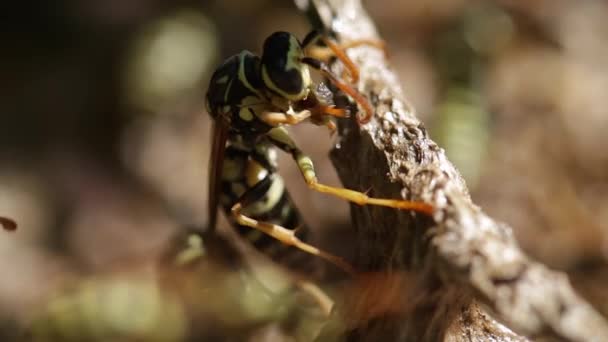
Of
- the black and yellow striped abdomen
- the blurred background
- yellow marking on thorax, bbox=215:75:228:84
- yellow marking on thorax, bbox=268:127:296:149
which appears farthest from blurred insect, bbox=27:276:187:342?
yellow marking on thorax, bbox=215:75:228:84

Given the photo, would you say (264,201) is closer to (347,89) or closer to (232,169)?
(232,169)

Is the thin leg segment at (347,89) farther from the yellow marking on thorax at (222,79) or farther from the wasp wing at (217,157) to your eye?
the wasp wing at (217,157)

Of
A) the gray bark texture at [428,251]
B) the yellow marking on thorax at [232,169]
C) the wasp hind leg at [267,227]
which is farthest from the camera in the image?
the yellow marking on thorax at [232,169]

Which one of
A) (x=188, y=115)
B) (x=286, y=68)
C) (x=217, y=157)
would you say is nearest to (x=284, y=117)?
(x=286, y=68)

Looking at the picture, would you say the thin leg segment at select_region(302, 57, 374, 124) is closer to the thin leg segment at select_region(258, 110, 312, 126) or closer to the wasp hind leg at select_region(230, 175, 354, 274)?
the thin leg segment at select_region(258, 110, 312, 126)

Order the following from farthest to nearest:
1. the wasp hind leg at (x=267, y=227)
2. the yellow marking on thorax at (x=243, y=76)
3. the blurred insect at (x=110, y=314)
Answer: the blurred insect at (x=110, y=314)
the yellow marking on thorax at (x=243, y=76)
the wasp hind leg at (x=267, y=227)

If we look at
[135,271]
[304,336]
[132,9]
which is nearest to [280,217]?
[304,336]

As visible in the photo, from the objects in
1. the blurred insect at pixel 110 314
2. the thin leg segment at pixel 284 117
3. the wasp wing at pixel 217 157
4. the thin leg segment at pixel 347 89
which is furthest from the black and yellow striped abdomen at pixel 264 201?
the blurred insect at pixel 110 314
